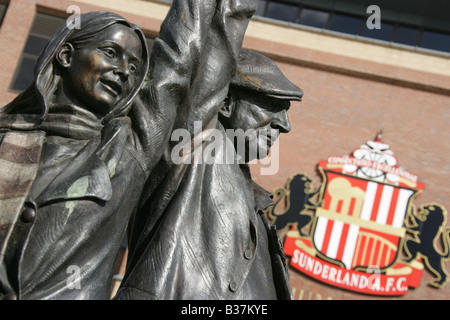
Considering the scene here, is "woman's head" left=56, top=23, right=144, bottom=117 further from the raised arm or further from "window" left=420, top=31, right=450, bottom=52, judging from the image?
"window" left=420, top=31, right=450, bottom=52

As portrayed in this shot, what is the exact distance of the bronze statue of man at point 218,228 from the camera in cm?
241

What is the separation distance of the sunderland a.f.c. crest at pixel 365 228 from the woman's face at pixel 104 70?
17.2 metres

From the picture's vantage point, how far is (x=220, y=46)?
2811mm

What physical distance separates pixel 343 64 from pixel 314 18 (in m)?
2.16

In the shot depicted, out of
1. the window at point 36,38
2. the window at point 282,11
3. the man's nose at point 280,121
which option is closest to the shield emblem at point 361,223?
the window at point 282,11

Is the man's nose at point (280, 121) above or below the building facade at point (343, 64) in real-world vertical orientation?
below

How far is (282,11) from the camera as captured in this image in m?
22.9

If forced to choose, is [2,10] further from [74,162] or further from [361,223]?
[74,162]

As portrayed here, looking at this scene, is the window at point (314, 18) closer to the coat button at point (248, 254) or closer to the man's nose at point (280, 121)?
the man's nose at point (280, 121)

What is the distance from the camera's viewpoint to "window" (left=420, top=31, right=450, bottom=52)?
73.0ft

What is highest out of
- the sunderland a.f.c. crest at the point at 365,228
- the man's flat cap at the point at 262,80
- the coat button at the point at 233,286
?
the man's flat cap at the point at 262,80

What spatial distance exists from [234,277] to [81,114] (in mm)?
874
